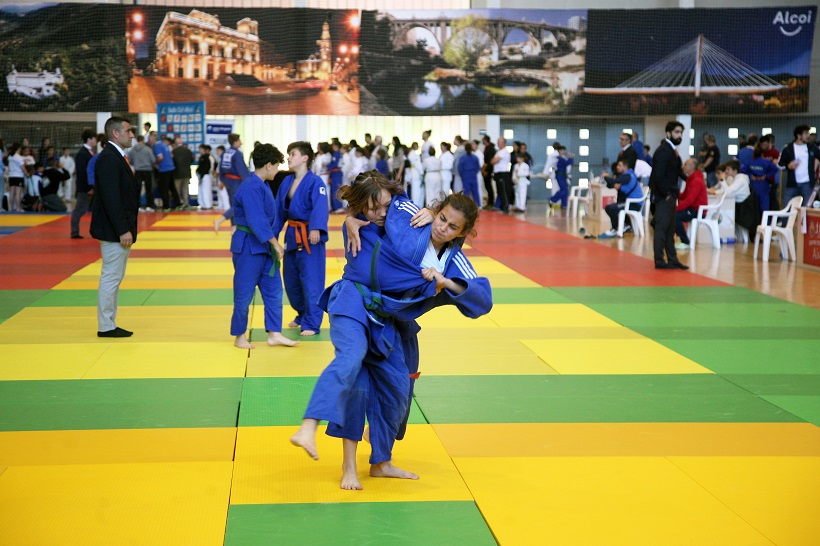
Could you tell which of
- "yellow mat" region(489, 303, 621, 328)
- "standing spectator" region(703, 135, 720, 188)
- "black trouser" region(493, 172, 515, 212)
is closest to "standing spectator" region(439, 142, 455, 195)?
"black trouser" region(493, 172, 515, 212)

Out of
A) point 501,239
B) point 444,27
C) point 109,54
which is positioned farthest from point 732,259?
point 109,54

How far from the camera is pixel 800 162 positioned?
17281 mm

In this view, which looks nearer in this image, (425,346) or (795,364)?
(795,364)

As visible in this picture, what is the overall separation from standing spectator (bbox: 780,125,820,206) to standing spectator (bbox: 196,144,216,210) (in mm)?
14172

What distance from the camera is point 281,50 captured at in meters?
28.1

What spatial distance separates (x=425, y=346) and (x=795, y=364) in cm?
306

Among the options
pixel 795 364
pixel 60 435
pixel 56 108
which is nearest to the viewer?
pixel 60 435

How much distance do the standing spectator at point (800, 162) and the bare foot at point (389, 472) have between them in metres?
14.0

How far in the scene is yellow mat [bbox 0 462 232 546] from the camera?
14.0ft

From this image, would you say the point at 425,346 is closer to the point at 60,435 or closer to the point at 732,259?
the point at 60,435

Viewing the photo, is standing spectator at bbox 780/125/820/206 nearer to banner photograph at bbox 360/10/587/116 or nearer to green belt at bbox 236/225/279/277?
banner photograph at bbox 360/10/587/116

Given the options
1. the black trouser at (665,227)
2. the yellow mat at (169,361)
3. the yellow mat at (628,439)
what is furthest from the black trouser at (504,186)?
the yellow mat at (628,439)

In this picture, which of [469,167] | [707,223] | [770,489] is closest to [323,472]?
[770,489]

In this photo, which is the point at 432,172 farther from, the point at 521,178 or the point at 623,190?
the point at 623,190
